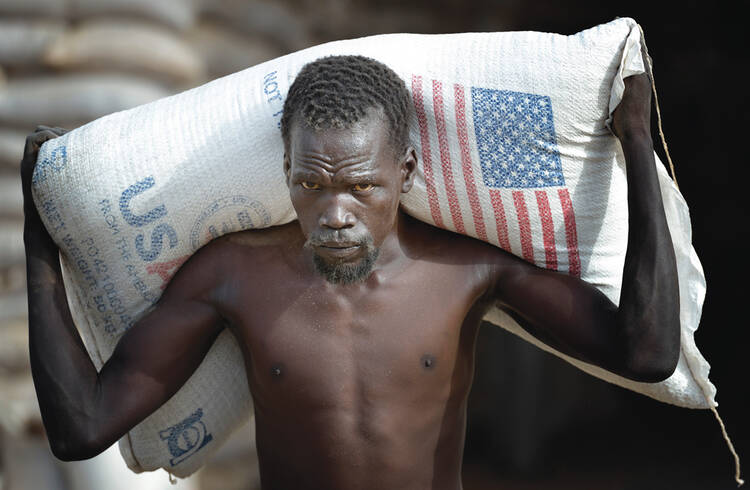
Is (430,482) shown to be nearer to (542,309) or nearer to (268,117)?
(542,309)

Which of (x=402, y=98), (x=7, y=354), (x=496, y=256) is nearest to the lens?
(x=402, y=98)

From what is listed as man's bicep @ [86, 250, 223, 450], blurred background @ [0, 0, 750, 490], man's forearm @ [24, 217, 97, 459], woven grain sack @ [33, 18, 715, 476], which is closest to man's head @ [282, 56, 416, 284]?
woven grain sack @ [33, 18, 715, 476]

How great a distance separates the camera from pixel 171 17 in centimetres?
328

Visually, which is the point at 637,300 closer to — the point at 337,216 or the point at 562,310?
the point at 562,310

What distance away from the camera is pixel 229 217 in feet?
5.64

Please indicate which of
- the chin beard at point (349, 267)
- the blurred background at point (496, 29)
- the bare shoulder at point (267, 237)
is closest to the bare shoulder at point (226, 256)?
the bare shoulder at point (267, 237)

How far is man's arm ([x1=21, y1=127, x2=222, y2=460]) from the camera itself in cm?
161

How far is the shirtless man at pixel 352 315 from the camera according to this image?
1498 mm

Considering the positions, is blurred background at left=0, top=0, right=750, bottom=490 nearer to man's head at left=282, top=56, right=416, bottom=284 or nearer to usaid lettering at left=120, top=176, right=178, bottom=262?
usaid lettering at left=120, top=176, right=178, bottom=262

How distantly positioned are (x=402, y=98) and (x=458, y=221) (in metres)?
A: 0.27

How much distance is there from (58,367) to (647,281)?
1.10 metres

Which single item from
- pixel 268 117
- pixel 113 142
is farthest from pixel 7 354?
pixel 268 117

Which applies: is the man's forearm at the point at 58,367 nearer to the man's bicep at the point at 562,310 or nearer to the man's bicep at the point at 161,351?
the man's bicep at the point at 161,351

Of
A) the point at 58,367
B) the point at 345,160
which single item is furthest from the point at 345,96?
the point at 58,367
